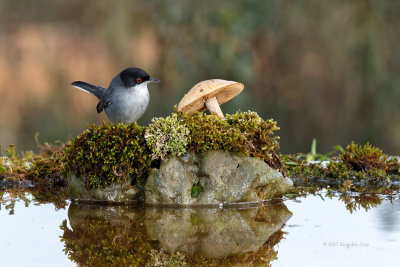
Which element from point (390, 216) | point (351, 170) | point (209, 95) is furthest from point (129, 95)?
point (390, 216)

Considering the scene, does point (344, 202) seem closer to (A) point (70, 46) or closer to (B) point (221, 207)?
(B) point (221, 207)

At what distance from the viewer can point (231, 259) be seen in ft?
8.55

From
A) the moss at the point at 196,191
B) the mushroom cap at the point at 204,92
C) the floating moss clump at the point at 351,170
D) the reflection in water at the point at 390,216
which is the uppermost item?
the mushroom cap at the point at 204,92

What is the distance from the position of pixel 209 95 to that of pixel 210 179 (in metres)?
0.80

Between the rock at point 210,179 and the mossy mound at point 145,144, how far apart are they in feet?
0.22

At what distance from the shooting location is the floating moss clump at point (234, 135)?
3.96m

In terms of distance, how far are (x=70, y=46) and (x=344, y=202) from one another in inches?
331

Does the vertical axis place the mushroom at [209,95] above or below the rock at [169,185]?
above

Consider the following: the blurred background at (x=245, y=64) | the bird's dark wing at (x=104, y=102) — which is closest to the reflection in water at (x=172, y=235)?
the bird's dark wing at (x=104, y=102)

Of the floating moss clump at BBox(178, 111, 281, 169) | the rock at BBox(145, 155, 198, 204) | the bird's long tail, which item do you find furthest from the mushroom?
the bird's long tail

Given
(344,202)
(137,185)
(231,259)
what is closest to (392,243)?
(231,259)

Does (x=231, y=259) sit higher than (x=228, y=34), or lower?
lower

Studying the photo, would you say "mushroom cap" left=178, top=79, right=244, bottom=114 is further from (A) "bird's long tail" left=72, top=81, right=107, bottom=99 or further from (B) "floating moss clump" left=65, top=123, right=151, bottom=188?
(A) "bird's long tail" left=72, top=81, right=107, bottom=99

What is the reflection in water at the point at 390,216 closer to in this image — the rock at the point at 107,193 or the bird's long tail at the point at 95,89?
the rock at the point at 107,193
